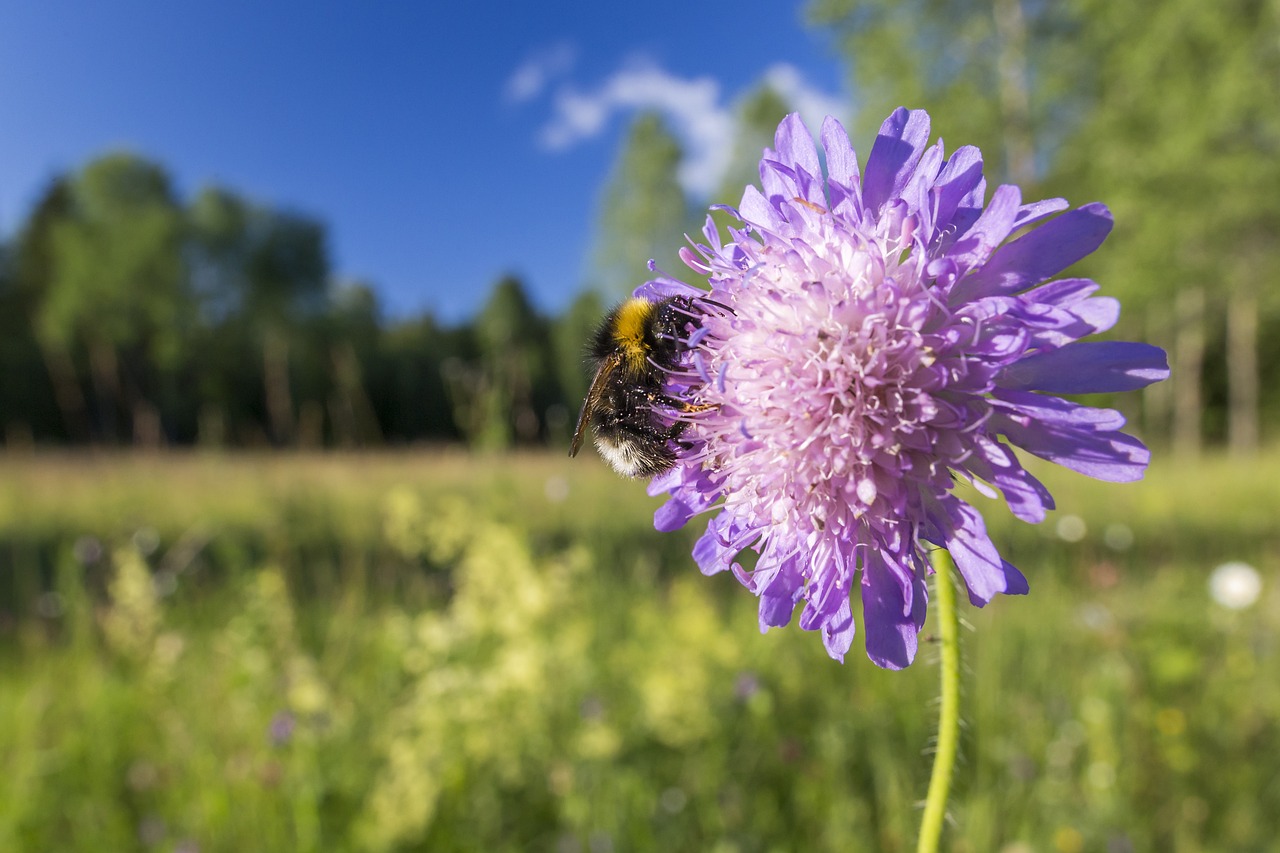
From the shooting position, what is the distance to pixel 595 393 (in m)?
1.34

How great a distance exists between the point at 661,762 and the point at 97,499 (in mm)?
9106

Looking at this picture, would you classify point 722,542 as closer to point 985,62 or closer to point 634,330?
point 634,330

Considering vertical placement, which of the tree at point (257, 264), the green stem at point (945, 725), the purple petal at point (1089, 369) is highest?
the tree at point (257, 264)

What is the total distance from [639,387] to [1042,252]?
1.95 feet

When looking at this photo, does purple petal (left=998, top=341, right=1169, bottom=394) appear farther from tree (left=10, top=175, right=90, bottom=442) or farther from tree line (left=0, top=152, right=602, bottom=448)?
tree (left=10, top=175, right=90, bottom=442)

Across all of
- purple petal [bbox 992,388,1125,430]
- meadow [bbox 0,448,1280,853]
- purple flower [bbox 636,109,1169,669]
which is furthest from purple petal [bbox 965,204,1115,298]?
meadow [bbox 0,448,1280,853]

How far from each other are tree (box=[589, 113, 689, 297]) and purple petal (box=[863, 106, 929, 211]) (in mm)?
22735

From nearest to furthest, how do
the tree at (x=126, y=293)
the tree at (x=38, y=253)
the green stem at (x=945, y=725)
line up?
1. the green stem at (x=945, y=725)
2. the tree at (x=126, y=293)
3. the tree at (x=38, y=253)

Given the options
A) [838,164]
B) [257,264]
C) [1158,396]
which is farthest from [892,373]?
[257,264]

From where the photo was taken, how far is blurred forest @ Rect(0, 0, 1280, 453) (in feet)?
40.3

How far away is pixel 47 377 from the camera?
90.5 ft

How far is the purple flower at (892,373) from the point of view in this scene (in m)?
0.98

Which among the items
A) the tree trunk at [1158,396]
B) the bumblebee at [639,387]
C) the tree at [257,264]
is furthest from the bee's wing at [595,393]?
the tree at [257,264]

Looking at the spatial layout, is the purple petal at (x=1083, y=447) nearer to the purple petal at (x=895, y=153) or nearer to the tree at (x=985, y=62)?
the purple petal at (x=895, y=153)
